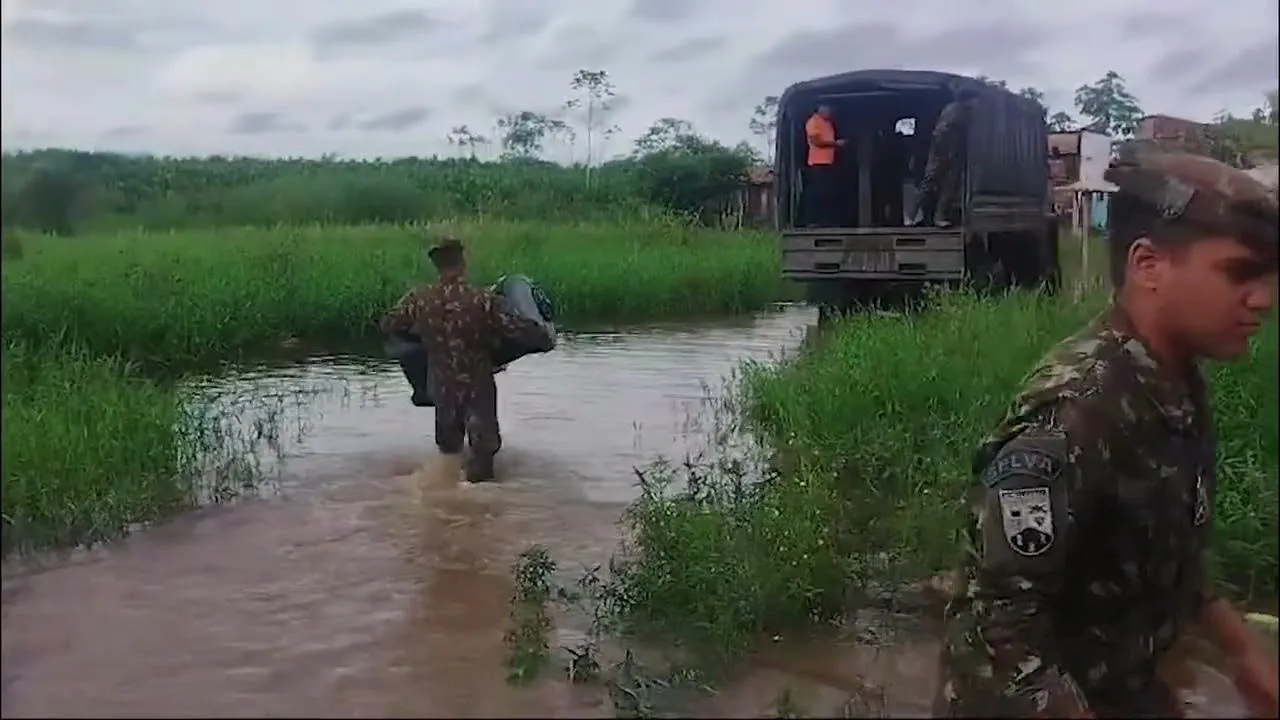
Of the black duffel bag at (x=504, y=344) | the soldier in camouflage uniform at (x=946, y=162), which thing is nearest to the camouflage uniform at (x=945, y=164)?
the soldier in camouflage uniform at (x=946, y=162)

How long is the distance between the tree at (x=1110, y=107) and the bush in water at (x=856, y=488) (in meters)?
0.31

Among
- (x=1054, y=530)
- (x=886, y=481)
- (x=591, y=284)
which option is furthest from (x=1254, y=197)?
(x=591, y=284)

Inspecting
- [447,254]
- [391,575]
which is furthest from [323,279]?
[391,575]

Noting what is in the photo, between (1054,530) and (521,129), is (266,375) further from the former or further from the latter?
(1054,530)

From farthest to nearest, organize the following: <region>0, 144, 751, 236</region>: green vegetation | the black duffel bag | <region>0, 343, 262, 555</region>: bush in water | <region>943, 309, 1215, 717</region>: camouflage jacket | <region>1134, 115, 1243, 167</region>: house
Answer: the black duffel bag < <region>0, 343, 262, 555</region>: bush in water < <region>1134, 115, 1243, 167</region>: house < <region>0, 144, 751, 236</region>: green vegetation < <region>943, 309, 1215, 717</region>: camouflage jacket

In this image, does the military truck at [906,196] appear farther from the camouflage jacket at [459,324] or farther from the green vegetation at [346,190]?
the camouflage jacket at [459,324]

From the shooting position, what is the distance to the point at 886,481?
377cm

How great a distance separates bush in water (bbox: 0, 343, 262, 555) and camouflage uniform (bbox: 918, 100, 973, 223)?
6.41ft

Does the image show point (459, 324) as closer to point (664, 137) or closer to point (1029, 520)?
point (664, 137)

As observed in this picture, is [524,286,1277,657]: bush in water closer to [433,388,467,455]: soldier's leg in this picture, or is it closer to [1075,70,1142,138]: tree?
[1075,70,1142,138]: tree

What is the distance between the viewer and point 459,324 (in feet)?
15.3

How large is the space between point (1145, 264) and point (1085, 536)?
0.28 m

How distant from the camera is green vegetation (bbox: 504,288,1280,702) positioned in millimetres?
2809

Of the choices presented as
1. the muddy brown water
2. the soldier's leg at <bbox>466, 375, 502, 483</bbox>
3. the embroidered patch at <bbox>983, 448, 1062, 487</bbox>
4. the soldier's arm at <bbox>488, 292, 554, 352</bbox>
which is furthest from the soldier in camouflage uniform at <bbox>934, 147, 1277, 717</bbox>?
the soldier's leg at <bbox>466, 375, 502, 483</bbox>
